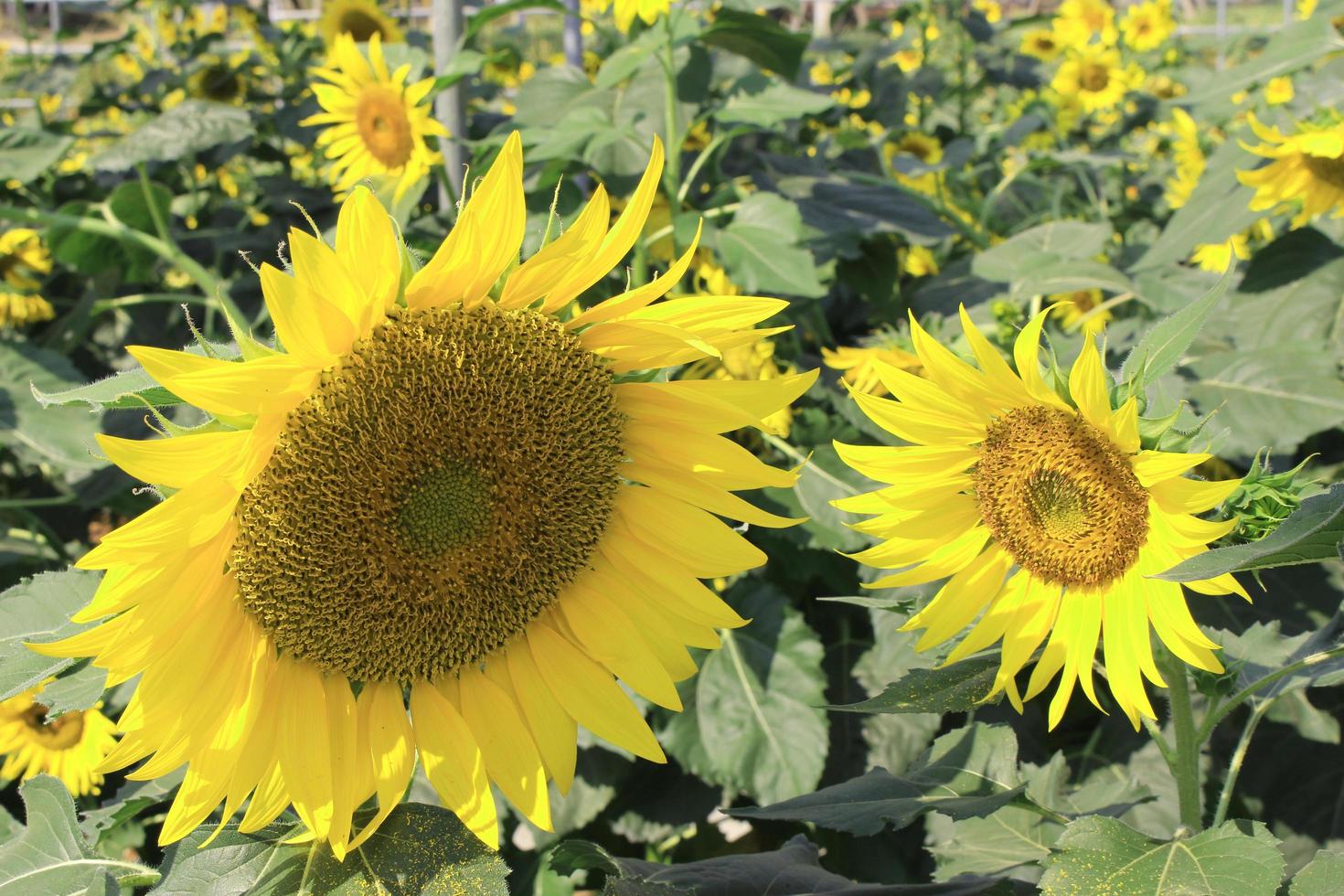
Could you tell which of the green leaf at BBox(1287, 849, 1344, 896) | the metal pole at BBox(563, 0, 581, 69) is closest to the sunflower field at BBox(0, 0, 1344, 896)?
the green leaf at BBox(1287, 849, 1344, 896)

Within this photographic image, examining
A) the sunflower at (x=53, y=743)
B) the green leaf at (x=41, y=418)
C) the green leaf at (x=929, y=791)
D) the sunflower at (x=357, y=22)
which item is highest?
the sunflower at (x=357, y=22)

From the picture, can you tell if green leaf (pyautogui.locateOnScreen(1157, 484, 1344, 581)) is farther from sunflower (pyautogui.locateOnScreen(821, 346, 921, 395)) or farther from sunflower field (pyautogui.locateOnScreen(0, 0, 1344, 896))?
sunflower (pyautogui.locateOnScreen(821, 346, 921, 395))

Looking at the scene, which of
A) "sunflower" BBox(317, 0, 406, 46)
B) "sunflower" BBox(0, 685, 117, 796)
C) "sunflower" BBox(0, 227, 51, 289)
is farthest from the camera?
"sunflower" BBox(317, 0, 406, 46)

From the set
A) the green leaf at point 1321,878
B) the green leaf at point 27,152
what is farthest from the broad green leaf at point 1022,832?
the green leaf at point 27,152

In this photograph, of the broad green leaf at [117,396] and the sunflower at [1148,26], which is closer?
the broad green leaf at [117,396]

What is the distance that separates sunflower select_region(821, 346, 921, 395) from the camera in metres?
1.88

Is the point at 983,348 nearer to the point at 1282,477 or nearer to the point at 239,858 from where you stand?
the point at 1282,477

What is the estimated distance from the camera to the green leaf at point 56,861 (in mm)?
1085

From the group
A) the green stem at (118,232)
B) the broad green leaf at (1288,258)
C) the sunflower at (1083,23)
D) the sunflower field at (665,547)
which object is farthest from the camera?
the sunflower at (1083,23)

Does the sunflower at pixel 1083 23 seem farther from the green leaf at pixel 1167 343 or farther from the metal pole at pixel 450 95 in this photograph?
the green leaf at pixel 1167 343

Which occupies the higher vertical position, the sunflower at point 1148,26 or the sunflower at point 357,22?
the sunflower at point 1148,26

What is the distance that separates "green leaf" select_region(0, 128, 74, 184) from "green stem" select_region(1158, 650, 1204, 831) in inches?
93.4

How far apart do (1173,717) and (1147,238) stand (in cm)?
211

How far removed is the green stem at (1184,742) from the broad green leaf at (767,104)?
122 cm
